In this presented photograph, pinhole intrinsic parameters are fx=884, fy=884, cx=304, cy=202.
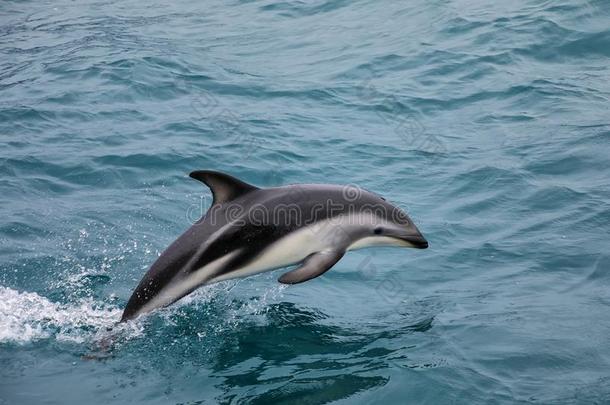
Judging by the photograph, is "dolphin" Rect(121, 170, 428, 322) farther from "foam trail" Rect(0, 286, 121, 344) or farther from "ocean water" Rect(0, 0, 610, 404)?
"ocean water" Rect(0, 0, 610, 404)

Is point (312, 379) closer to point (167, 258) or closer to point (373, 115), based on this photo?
point (167, 258)

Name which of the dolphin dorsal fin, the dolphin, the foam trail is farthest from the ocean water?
Answer: the dolphin dorsal fin

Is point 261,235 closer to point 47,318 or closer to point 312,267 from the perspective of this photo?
point 312,267

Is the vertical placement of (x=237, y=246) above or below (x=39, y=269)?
above

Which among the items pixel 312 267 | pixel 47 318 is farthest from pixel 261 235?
pixel 47 318

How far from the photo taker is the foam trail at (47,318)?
852cm

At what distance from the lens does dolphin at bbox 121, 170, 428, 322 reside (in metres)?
8.23

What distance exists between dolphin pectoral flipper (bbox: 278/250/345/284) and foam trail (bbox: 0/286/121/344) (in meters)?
1.89

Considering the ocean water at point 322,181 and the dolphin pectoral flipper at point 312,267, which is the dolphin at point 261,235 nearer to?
the dolphin pectoral flipper at point 312,267

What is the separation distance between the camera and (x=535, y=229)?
37.2ft

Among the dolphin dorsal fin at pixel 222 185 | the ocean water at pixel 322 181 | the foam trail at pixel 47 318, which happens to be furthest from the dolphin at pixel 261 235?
the ocean water at pixel 322 181

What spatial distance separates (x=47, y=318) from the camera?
29.1 feet

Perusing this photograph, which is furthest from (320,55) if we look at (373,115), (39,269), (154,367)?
(154,367)

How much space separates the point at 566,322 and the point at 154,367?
13.5 ft
